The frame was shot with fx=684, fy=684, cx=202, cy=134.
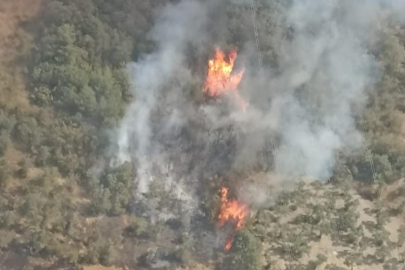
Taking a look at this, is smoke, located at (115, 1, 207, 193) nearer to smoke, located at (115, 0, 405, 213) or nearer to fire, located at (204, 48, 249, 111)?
smoke, located at (115, 0, 405, 213)

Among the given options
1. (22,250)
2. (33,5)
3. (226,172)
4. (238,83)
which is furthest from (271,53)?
(22,250)

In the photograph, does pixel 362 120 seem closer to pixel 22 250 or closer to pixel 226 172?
pixel 226 172

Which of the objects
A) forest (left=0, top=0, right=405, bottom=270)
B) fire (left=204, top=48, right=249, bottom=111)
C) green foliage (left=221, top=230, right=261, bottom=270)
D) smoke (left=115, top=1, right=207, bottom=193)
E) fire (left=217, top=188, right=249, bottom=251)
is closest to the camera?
green foliage (left=221, top=230, right=261, bottom=270)

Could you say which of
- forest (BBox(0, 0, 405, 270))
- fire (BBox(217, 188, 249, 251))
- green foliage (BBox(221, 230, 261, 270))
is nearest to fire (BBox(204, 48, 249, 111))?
forest (BBox(0, 0, 405, 270))

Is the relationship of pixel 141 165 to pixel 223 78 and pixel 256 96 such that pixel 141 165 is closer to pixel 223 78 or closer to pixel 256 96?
pixel 223 78

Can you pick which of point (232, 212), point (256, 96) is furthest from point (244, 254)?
point (256, 96)

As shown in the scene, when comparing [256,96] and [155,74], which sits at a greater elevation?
[256,96]
